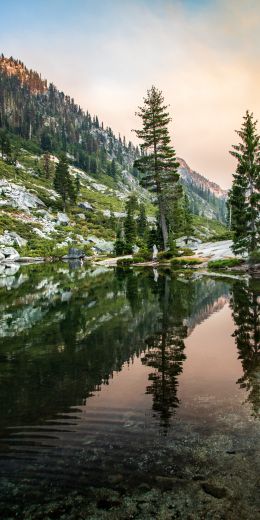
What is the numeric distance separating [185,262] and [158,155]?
16255mm

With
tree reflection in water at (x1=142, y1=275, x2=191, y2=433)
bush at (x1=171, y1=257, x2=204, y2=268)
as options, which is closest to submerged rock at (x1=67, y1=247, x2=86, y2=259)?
bush at (x1=171, y1=257, x2=204, y2=268)

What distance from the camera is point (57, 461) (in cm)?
539

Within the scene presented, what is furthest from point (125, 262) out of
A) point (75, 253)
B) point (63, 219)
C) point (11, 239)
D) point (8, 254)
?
point (63, 219)

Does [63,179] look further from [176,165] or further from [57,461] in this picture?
[57,461]

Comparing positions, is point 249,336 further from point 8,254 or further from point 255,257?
point 8,254

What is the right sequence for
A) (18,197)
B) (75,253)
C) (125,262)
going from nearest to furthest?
(125,262), (75,253), (18,197)

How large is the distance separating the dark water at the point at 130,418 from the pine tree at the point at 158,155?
37091 mm

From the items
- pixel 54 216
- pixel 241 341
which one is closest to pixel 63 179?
pixel 54 216

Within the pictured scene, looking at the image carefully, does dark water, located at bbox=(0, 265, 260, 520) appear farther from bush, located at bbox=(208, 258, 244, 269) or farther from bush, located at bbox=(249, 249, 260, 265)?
bush, located at bbox=(208, 258, 244, 269)

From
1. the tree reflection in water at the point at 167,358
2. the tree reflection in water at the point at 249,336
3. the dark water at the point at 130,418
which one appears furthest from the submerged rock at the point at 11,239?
the dark water at the point at 130,418

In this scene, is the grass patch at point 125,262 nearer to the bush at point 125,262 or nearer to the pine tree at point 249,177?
the bush at point 125,262

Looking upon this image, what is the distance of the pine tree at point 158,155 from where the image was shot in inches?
1959

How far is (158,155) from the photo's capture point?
4962 cm

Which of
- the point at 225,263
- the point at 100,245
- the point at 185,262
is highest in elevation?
the point at 100,245
